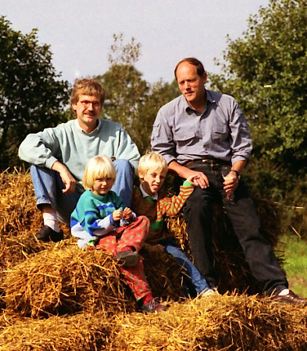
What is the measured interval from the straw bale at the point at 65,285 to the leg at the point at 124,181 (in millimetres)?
901

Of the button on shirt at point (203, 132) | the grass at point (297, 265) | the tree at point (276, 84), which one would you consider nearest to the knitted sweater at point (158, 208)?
the button on shirt at point (203, 132)

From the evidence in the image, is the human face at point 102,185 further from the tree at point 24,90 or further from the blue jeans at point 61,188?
the tree at point 24,90

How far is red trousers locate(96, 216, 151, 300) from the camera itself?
18.9ft

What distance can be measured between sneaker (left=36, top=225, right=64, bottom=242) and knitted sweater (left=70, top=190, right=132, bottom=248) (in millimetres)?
270

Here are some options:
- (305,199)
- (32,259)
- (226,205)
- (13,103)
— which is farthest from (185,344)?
(305,199)

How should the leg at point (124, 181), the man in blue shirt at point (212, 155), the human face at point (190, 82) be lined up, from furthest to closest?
the human face at point (190, 82), the man in blue shirt at point (212, 155), the leg at point (124, 181)

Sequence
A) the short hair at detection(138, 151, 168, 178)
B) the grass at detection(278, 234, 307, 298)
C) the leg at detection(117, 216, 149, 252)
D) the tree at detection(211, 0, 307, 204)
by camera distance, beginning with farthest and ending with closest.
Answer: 1. the tree at detection(211, 0, 307, 204)
2. the grass at detection(278, 234, 307, 298)
3. the short hair at detection(138, 151, 168, 178)
4. the leg at detection(117, 216, 149, 252)

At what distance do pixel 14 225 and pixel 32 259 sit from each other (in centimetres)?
115

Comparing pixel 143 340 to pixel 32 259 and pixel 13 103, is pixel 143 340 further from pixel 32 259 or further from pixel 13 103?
pixel 13 103

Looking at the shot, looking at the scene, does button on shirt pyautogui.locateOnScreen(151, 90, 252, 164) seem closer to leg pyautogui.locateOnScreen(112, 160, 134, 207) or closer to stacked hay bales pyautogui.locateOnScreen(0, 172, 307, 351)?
leg pyautogui.locateOnScreen(112, 160, 134, 207)

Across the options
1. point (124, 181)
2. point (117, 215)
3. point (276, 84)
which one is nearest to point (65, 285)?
point (117, 215)

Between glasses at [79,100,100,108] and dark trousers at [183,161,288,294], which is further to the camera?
glasses at [79,100,100,108]

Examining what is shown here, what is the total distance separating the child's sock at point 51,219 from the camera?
6590 millimetres

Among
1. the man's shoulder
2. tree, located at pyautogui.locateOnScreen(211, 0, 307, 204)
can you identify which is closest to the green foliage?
tree, located at pyautogui.locateOnScreen(211, 0, 307, 204)
